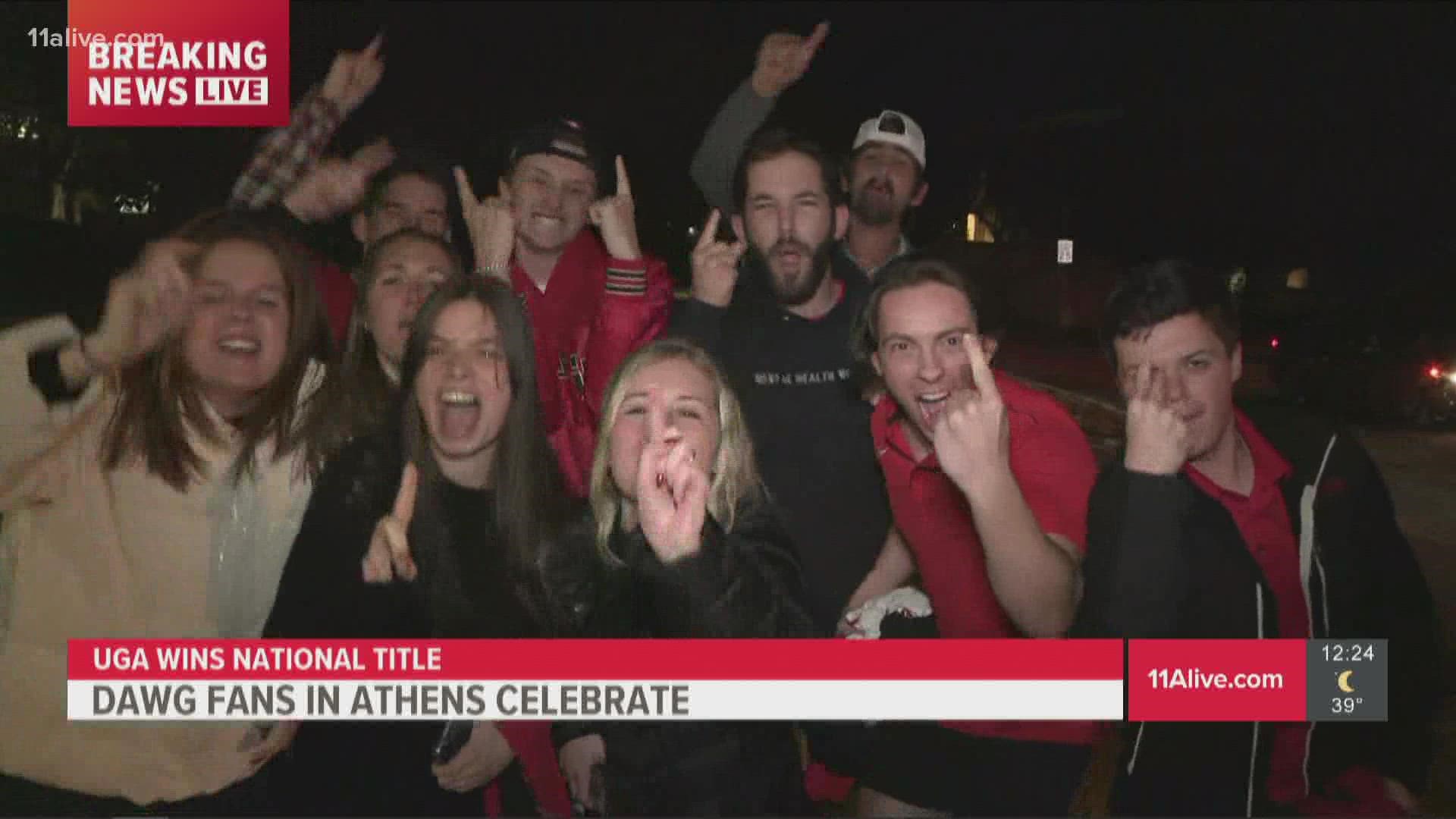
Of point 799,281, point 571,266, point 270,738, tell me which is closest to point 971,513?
point 799,281

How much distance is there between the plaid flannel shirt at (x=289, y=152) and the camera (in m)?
2.29

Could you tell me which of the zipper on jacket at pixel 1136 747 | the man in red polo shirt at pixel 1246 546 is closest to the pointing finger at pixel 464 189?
the man in red polo shirt at pixel 1246 546

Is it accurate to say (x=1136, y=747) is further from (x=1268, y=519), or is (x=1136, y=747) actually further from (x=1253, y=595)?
(x=1268, y=519)

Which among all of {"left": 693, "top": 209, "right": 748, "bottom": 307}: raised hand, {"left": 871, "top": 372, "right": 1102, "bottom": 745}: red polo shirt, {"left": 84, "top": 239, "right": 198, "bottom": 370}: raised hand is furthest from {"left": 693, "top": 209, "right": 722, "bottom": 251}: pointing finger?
{"left": 84, "top": 239, "right": 198, "bottom": 370}: raised hand

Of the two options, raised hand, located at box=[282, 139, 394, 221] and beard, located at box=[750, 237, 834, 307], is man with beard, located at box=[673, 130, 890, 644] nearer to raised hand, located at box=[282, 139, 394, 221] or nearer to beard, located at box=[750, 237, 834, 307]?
beard, located at box=[750, 237, 834, 307]

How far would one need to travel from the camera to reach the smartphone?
222 centimetres

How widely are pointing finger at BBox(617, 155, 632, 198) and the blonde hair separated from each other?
361 millimetres

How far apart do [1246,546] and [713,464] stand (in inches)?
37.5

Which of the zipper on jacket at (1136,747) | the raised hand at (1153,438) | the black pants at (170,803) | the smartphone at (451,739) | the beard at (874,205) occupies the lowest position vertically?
the black pants at (170,803)

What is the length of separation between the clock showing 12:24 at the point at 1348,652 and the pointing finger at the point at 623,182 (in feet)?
5.11

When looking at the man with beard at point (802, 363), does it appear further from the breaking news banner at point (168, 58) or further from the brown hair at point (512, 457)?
the breaking news banner at point (168, 58)

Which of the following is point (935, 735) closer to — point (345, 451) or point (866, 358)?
point (866, 358)

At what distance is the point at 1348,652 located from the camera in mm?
2168

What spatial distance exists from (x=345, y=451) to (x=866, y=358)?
984mm
